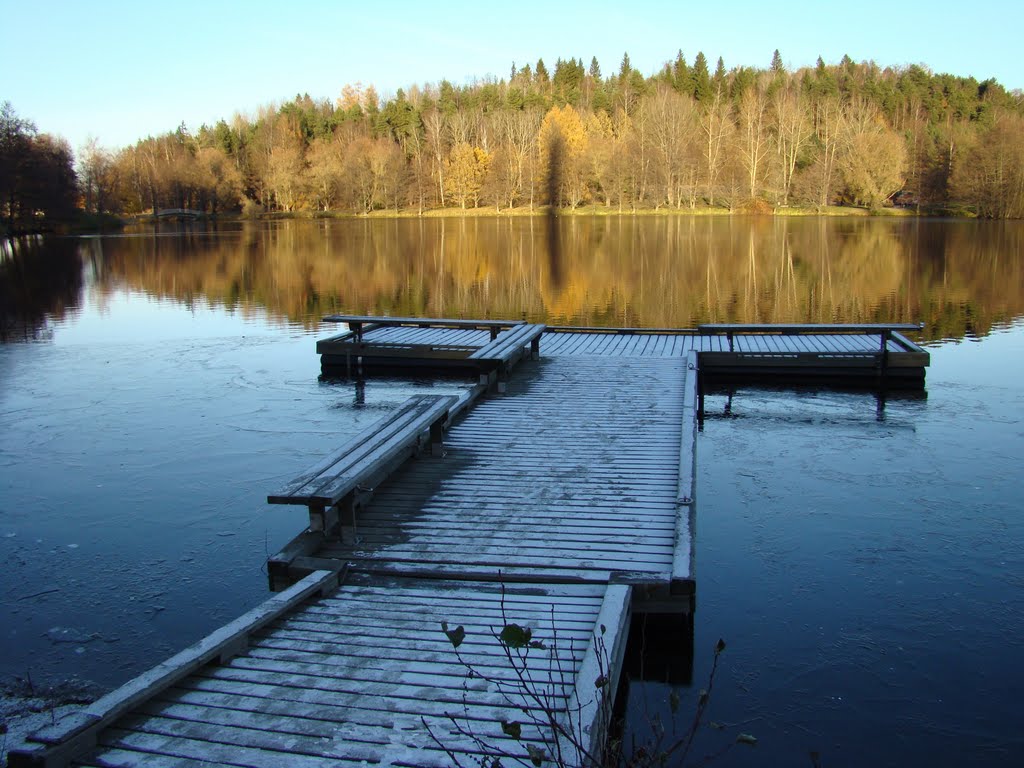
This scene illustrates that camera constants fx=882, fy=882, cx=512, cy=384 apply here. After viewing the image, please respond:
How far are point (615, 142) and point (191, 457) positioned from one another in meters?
72.0

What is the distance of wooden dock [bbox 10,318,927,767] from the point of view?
3.99 m

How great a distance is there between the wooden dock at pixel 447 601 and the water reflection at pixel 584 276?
37.5 feet

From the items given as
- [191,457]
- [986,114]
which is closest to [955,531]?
[191,457]

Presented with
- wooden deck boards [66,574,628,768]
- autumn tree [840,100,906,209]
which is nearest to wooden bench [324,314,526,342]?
wooden deck boards [66,574,628,768]

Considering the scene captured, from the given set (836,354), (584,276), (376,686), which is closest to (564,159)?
(584,276)

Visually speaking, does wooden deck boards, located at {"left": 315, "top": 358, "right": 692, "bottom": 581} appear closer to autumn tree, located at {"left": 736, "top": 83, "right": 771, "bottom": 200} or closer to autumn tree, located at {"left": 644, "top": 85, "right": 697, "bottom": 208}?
autumn tree, located at {"left": 644, "top": 85, "right": 697, "bottom": 208}

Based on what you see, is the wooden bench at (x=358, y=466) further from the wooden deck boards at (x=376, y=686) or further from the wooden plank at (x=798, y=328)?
the wooden plank at (x=798, y=328)

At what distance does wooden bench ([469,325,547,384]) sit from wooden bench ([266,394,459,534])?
8.39ft

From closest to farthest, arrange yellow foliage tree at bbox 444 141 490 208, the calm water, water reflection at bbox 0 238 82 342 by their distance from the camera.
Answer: the calm water, water reflection at bbox 0 238 82 342, yellow foliage tree at bbox 444 141 490 208

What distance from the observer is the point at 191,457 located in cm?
1033

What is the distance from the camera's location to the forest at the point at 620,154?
74250 mm

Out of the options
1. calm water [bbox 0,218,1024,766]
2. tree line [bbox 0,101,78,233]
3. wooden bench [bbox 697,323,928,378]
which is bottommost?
calm water [bbox 0,218,1024,766]

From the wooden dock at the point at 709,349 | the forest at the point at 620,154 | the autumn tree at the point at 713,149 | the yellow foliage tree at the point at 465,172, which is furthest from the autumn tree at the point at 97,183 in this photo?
the wooden dock at the point at 709,349

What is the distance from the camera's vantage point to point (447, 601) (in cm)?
563
